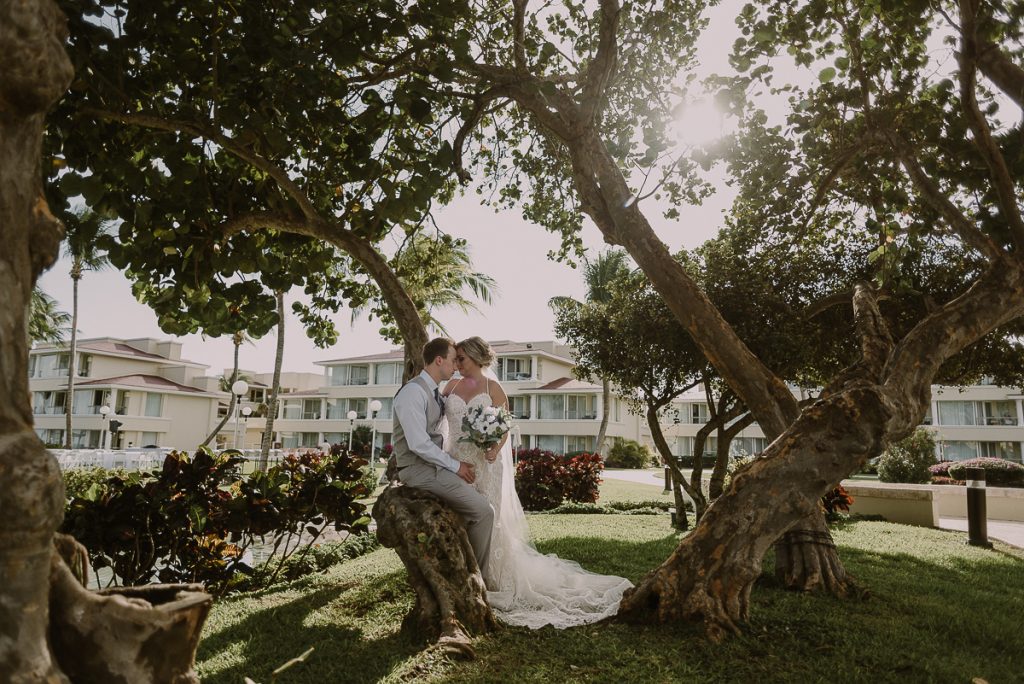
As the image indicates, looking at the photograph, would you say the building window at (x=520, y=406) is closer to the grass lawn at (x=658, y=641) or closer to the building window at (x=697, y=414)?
the building window at (x=697, y=414)

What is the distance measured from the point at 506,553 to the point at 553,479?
1133 cm

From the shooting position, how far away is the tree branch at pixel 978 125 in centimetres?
646

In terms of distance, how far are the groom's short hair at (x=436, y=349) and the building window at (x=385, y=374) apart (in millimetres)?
49357

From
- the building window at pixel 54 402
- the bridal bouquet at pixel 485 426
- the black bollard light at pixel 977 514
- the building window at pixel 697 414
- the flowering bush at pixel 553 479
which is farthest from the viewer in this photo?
the building window at pixel 697 414

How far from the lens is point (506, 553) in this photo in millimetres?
6367

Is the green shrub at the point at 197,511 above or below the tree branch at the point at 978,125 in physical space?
below

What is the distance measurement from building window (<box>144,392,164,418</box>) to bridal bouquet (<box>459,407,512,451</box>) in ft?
163

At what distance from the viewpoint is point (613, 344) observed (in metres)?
13.2

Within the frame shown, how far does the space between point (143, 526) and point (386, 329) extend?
192 inches

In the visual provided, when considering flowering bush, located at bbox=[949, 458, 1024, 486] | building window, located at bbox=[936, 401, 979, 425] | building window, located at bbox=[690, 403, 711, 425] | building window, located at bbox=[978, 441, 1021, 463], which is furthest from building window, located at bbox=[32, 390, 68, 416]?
building window, located at bbox=[978, 441, 1021, 463]

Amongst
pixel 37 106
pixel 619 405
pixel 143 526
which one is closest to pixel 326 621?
pixel 143 526

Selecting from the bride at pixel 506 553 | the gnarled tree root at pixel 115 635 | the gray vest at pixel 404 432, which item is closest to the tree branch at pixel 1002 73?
the bride at pixel 506 553

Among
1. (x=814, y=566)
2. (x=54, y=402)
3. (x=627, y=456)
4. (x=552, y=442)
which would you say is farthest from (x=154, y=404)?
(x=814, y=566)

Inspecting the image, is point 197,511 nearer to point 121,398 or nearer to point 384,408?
point 121,398
